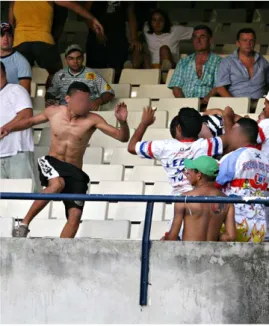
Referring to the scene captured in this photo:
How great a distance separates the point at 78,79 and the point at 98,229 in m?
2.73

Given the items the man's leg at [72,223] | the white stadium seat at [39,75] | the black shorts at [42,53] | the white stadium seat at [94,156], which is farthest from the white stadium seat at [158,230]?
the white stadium seat at [39,75]

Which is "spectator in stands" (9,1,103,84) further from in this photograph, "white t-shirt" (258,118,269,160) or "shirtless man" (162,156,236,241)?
"shirtless man" (162,156,236,241)

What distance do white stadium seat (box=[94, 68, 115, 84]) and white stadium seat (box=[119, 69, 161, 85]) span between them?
0.12 metres

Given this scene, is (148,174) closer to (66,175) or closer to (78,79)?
(66,175)

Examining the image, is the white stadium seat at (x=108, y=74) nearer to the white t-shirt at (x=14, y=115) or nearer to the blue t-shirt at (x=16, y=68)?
the blue t-shirt at (x=16, y=68)

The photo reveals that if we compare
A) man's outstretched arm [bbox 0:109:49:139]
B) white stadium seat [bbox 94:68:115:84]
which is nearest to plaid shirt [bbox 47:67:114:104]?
white stadium seat [bbox 94:68:115:84]

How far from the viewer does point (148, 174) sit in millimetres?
12844

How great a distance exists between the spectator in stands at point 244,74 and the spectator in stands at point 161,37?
1573 millimetres

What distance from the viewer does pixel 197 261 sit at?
10219 millimetres

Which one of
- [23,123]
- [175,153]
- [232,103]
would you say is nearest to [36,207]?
[23,123]

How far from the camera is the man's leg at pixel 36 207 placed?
11438 millimetres

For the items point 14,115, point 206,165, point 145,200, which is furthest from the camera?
point 14,115

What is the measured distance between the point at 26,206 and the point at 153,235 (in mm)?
1374

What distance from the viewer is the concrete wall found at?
10.2 metres
